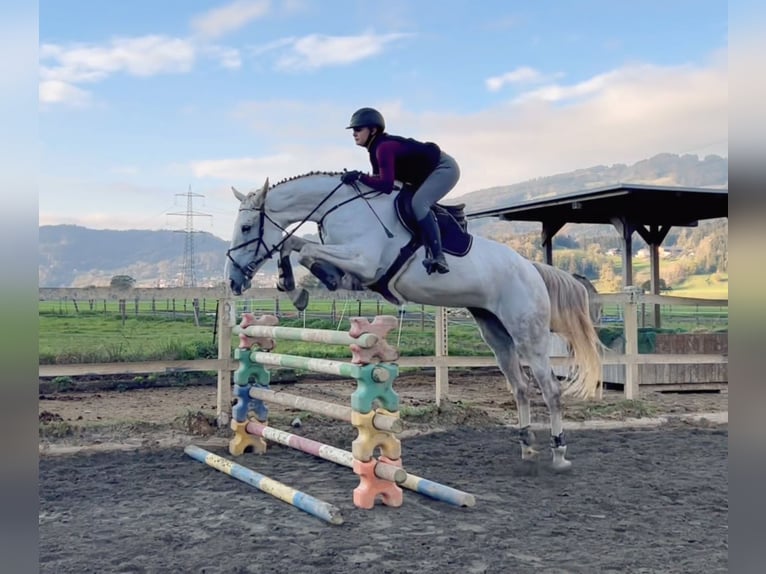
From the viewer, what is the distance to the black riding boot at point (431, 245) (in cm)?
342

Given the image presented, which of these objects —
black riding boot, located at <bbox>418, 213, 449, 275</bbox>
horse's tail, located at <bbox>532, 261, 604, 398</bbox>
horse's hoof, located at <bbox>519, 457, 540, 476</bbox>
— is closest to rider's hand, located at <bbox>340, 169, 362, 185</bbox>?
black riding boot, located at <bbox>418, 213, 449, 275</bbox>

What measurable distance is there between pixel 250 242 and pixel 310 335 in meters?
0.61

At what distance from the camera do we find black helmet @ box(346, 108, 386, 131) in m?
3.42

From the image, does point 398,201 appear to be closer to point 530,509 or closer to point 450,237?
point 450,237

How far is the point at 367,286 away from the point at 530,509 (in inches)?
55.3

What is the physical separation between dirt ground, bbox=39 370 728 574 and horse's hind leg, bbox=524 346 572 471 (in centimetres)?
11

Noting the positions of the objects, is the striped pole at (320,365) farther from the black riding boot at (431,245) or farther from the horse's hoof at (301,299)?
the black riding boot at (431,245)

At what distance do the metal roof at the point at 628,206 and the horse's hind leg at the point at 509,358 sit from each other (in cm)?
411

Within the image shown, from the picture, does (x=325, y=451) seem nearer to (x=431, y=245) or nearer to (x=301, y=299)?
(x=301, y=299)

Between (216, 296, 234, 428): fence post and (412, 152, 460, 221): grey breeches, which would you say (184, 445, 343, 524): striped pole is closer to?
(216, 296, 234, 428): fence post

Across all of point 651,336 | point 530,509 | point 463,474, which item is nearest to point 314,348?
point 651,336

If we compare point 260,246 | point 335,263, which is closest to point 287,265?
point 260,246

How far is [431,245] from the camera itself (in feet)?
11.2

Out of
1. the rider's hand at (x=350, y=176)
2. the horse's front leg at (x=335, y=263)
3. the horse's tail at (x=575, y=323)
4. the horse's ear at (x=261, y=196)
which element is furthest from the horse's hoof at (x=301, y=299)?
the horse's tail at (x=575, y=323)
